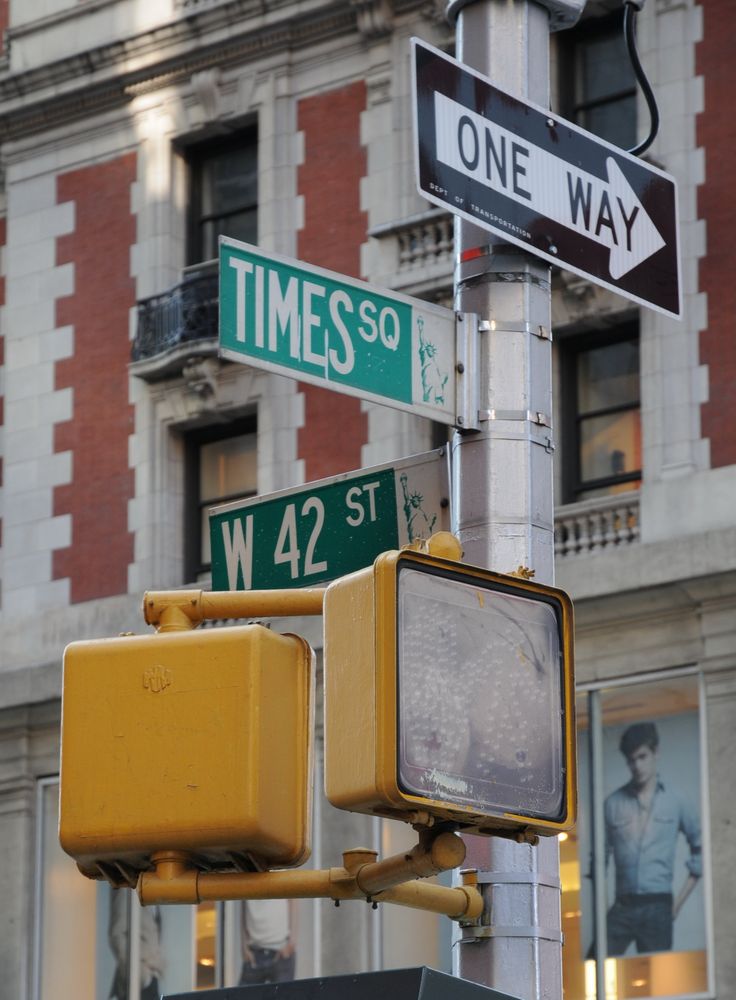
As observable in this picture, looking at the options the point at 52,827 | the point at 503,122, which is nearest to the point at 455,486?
the point at 503,122

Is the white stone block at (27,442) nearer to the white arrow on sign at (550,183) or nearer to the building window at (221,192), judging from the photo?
the building window at (221,192)

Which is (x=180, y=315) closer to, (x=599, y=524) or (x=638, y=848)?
(x=599, y=524)

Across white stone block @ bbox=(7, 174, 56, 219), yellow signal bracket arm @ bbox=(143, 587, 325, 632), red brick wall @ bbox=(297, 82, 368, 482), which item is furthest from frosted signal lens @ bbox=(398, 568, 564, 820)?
white stone block @ bbox=(7, 174, 56, 219)

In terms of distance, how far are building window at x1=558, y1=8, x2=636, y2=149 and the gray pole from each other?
1565cm

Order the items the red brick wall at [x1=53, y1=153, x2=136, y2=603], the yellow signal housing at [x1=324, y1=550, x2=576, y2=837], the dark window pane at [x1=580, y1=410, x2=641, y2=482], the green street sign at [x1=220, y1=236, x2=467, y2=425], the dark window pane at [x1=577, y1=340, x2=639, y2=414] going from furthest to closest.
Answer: the red brick wall at [x1=53, y1=153, x2=136, y2=603], the dark window pane at [x1=577, y1=340, x2=639, y2=414], the dark window pane at [x1=580, y1=410, x2=641, y2=482], the green street sign at [x1=220, y1=236, x2=467, y2=425], the yellow signal housing at [x1=324, y1=550, x2=576, y2=837]

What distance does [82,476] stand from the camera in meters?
A: 25.3

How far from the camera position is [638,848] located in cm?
2019

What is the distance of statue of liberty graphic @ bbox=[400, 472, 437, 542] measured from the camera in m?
6.83

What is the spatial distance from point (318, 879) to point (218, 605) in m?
0.73

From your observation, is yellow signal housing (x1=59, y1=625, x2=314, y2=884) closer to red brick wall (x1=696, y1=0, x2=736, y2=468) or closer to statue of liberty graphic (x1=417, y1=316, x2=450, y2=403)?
statue of liberty graphic (x1=417, y1=316, x2=450, y2=403)

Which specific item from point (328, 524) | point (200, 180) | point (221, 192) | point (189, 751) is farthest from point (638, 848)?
point (189, 751)

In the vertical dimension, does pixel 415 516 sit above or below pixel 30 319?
below

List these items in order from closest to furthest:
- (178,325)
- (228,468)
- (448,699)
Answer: (448,699) < (178,325) < (228,468)

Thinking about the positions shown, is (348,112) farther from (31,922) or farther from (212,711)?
(212,711)
